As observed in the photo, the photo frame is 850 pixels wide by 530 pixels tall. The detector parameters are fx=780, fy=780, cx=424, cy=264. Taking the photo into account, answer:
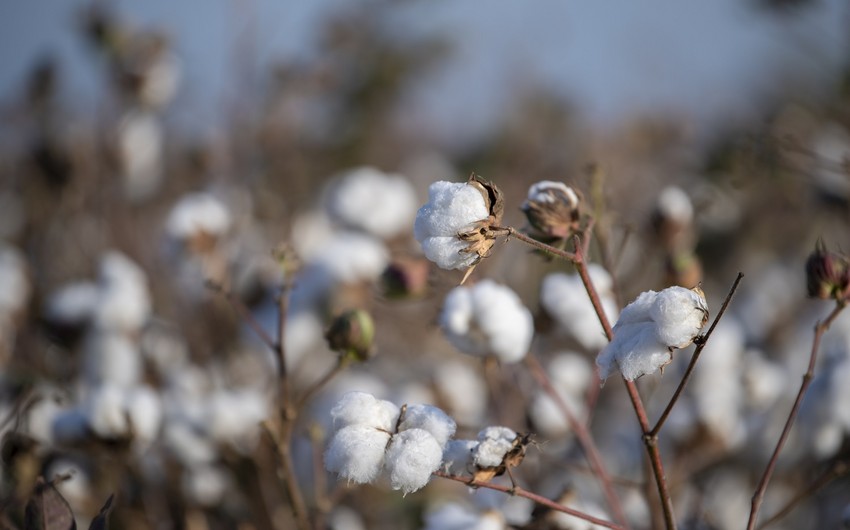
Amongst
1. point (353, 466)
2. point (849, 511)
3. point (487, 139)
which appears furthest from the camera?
point (487, 139)

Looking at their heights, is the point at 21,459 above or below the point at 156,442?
above

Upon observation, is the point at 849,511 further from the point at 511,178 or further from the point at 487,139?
the point at 487,139

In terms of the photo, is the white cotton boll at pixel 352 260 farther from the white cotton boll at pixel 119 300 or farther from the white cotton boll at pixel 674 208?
the white cotton boll at pixel 674 208

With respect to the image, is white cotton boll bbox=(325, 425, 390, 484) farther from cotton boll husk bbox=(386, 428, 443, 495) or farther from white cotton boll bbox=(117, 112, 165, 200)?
white cotton boll bbox=(117, 112, 165, 200)

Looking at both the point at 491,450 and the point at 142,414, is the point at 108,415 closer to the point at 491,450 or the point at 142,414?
the point at 142,414

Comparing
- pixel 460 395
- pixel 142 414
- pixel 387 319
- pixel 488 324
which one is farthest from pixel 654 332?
pixel 387 319

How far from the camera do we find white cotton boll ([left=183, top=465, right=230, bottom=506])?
102 centimetres

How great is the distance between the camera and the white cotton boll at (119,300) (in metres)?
1.14

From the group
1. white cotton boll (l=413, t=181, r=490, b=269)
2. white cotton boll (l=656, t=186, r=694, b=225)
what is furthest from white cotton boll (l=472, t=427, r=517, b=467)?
white cotton boll (l=656, t=186, r=694, b=225)

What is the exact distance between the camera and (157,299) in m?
1.79

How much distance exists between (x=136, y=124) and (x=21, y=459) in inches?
45.6

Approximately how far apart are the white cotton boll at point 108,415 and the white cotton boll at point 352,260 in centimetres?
42

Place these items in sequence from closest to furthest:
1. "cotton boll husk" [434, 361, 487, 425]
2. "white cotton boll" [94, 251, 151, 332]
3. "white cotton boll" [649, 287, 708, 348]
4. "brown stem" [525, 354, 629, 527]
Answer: "white cotton boll" [649, 287, 708, 348], "brown stem" [525, 354, 629, 527], "white cotton boll" [94, 251, 151, 332], "cotton boll husk" [434, 361, 487, 425]

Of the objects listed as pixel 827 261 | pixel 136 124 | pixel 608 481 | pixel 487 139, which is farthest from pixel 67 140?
pixel 487 139
